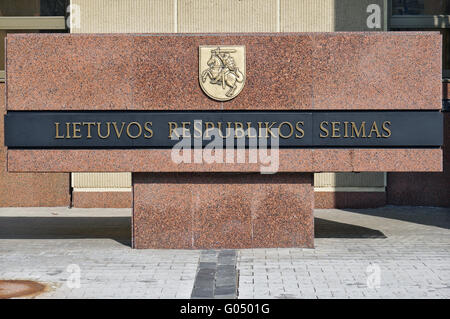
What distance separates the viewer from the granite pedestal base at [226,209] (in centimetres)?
1462

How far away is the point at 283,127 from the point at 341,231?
178 inches

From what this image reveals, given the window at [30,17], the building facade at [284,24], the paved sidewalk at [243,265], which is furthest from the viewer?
the window at [30,17]

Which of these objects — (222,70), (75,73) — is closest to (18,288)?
(75,73)

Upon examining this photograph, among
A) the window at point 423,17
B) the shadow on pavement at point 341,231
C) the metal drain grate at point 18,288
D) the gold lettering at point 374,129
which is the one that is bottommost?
the metal drain grate at point 18,288

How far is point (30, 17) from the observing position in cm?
2395

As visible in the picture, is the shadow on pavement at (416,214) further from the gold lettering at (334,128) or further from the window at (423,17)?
the gold lettering at (334,128)

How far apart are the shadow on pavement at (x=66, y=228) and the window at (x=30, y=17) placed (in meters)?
6.20

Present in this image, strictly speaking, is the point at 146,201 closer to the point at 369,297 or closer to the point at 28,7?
the point at 369,297

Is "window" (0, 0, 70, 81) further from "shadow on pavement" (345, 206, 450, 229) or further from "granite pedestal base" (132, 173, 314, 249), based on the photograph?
"shadow on pavement" (345, 206, 450, 229)

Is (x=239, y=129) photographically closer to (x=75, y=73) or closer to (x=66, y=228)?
(x=75, y=73)

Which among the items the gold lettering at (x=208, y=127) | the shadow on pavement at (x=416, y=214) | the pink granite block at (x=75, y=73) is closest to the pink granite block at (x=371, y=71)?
the gold lettering at (x=208, y=127)

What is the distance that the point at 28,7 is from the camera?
24.2 m

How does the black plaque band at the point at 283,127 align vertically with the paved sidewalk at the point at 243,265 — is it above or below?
above
